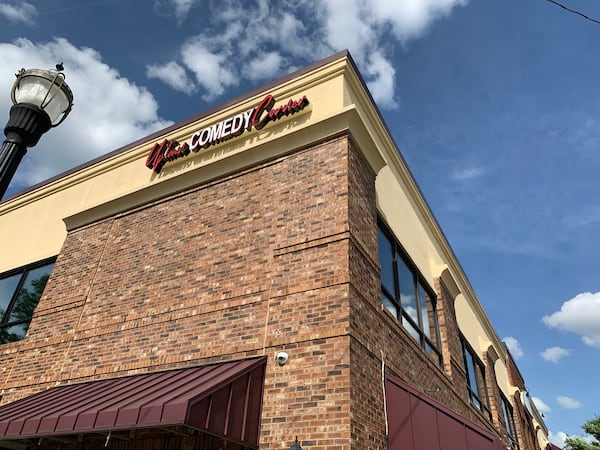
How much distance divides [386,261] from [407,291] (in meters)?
1.44

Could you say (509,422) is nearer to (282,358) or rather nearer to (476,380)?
(476,380)

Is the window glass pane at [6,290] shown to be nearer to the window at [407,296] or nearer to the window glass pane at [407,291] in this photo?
Result: the window at [407,296]

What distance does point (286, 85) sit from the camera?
9.38 m

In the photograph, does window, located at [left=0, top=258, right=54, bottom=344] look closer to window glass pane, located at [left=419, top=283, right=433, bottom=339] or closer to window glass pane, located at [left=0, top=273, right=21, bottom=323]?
window glass pane, located at [left=0, top=273, right=21, bottom=323]

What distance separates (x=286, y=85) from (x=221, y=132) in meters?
1.75

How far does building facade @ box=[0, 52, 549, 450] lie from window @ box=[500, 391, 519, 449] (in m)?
8.93

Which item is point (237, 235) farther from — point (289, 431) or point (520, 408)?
point (520, 408)

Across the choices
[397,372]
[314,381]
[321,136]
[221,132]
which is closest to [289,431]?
[314,381]

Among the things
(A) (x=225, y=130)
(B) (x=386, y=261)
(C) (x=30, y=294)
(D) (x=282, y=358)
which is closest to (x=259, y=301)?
(D) (x=282, y=358)

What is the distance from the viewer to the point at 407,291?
34.8ft

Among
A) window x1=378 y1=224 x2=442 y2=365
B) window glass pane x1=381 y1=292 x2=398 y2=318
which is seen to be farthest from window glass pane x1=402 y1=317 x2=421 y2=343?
window glass pane x1=381 y1=292 x2=398 y2=318

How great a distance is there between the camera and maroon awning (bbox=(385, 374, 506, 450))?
6575 millimetres

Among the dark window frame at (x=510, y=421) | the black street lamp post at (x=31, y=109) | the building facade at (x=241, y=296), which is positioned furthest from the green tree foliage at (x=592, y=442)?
the black street lamp post at (x=31, y=109)

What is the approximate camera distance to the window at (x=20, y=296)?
35.5ft
